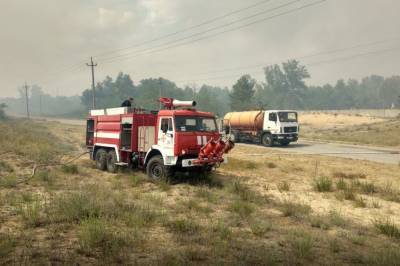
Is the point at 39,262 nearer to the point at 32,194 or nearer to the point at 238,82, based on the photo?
the point at 32,194

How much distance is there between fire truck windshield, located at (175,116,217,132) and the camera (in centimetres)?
1315

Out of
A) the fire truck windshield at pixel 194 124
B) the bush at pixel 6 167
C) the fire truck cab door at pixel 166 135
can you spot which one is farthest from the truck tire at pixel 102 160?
the fire truck windshield at pixel 194 124

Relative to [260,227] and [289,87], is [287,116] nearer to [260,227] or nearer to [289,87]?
[260,227]

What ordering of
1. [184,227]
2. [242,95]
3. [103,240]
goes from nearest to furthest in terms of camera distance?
[103,240] → [184,227] → [242,95]


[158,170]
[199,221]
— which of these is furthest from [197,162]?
[199,221]

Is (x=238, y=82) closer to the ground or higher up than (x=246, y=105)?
higher up

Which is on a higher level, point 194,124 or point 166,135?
point 194,124

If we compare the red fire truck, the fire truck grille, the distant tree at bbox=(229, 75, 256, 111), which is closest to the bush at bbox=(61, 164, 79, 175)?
the red fire truck

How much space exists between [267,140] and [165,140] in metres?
17.6

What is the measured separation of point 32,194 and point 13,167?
19.8 feet

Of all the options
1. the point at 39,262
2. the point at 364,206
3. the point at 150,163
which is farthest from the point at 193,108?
the point at 39,262

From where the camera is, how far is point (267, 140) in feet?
97.3

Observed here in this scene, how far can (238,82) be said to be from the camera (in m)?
100

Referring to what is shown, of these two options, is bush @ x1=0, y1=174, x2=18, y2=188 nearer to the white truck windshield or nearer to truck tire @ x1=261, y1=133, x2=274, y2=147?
truck tire @ x1=261, y1=133, x2=274, y2=147
